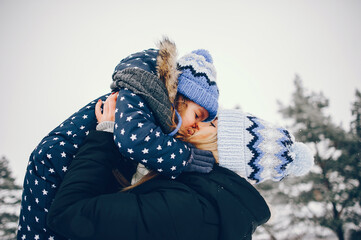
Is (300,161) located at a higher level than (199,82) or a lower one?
lower

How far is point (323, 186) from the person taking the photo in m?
9.23

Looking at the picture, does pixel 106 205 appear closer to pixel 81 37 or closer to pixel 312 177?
pixel 312 177

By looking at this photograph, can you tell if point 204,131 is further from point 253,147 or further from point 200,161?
point 253,147

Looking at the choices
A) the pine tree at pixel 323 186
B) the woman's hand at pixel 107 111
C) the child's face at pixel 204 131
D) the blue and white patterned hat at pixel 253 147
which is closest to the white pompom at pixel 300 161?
the blue and white patterned hat at pixel 253 147

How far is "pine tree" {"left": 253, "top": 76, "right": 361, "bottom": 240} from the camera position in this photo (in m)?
8.46

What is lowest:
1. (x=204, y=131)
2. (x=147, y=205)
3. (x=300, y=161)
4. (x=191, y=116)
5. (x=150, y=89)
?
(x=300, y=161)

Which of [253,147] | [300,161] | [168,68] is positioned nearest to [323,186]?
[300,161]

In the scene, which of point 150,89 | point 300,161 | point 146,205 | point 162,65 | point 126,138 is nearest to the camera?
point 146,205

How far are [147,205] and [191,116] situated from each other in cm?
94

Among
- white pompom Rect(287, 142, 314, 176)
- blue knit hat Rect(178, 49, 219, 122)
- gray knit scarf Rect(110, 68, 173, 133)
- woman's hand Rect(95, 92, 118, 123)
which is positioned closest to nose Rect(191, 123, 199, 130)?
blue knit hat Rect(178, 49, 219, 122)

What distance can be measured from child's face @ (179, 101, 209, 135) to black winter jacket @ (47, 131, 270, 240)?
0.45 m

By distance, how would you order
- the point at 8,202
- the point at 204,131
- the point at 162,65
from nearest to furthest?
the point at 162,65
the point at 204,131
the point at 8,202

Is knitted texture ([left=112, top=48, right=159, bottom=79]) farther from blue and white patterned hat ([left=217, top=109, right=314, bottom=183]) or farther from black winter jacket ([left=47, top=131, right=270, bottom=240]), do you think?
blue and white patterned hat ([left=217, top=109, right=314, bottom=183])

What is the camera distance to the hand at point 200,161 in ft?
4.96
